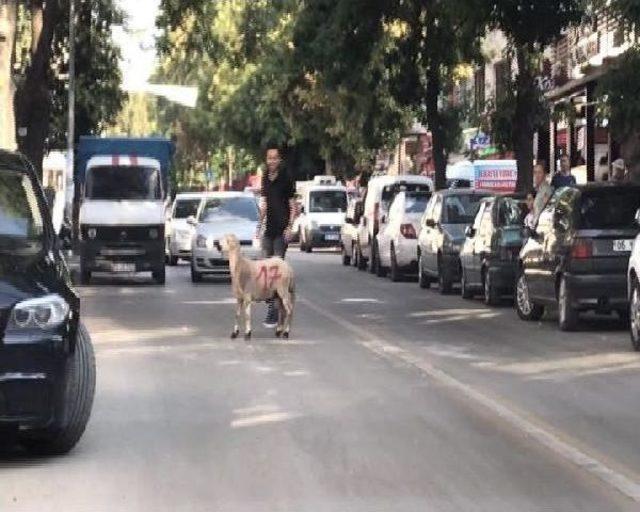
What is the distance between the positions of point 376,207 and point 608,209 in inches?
679

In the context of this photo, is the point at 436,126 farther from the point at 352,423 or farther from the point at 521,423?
the point at 352,423

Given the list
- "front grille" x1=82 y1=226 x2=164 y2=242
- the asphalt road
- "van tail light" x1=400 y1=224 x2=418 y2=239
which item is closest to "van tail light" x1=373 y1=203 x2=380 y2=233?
"van tail light" x1=400 y1=224 x2=418 y2=239

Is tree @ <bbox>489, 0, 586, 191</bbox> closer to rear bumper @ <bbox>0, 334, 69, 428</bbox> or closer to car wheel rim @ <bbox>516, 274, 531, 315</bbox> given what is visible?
car wheel rim @ <bbox>516, 274, 531, 315</bbox>

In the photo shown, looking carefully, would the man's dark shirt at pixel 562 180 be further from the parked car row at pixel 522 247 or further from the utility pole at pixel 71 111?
the utility pole at pixel 71 111

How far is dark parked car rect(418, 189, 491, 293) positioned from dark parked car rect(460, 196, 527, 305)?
1.56 meters

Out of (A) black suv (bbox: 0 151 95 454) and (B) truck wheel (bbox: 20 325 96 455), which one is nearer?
(A) black suv (bbox: 0 151 95 454)

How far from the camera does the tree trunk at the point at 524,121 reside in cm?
3250

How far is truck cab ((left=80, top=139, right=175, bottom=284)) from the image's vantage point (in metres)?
31.0

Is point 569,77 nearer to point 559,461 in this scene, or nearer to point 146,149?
point 146,149

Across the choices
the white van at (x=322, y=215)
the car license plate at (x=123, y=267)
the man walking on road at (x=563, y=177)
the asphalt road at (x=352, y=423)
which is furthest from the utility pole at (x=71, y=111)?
the asphalt road at (x=352, y=423)

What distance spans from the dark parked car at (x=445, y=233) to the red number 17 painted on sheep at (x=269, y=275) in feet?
31.9

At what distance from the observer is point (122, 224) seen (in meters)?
31.1

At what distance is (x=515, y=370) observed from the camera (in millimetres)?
15352

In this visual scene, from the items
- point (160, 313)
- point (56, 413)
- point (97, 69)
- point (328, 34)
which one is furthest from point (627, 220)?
point (97, 69)
